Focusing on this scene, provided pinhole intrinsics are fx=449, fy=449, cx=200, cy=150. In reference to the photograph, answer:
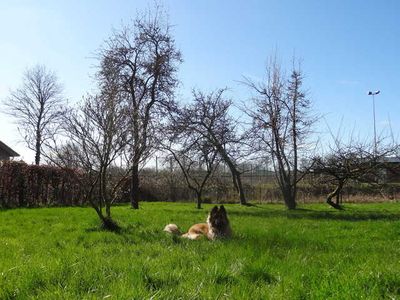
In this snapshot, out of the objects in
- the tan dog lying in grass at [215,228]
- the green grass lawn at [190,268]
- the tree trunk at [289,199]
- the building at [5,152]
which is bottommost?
the green grass lawn at [190,268]

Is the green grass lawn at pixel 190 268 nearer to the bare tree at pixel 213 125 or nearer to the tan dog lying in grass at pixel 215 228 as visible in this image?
the tan dog lying in grass at pixel 215 228

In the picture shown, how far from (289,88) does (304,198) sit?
1107 centimetres

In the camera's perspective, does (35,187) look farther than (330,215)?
Yes

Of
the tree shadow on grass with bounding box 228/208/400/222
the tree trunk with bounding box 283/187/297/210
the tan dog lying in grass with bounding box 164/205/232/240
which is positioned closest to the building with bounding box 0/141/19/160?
the tree trunk with bounding box 283/187/297/210

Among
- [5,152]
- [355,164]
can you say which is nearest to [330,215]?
[355,164]

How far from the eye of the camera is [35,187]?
2277cm

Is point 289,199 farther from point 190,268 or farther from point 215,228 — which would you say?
point 190,268

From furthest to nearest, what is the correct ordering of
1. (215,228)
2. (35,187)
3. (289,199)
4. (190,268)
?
(289,199)
(35,187)
(215,228)
(190,268)

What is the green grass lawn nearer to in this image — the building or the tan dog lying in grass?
the tan dog lying in grass

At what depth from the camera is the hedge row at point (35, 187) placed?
21312 mm

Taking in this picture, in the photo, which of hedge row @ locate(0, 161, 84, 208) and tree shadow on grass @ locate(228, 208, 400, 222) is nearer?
tree shadow on grass @ locate(228, 208, 400, 222)

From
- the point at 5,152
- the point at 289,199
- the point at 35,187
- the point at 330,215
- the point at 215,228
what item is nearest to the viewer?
the point at 215,228

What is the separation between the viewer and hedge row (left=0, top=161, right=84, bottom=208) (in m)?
21.3

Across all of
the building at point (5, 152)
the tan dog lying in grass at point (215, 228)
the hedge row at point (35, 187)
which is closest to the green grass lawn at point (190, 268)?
the tan dog lying in grass at point (215, 228)
